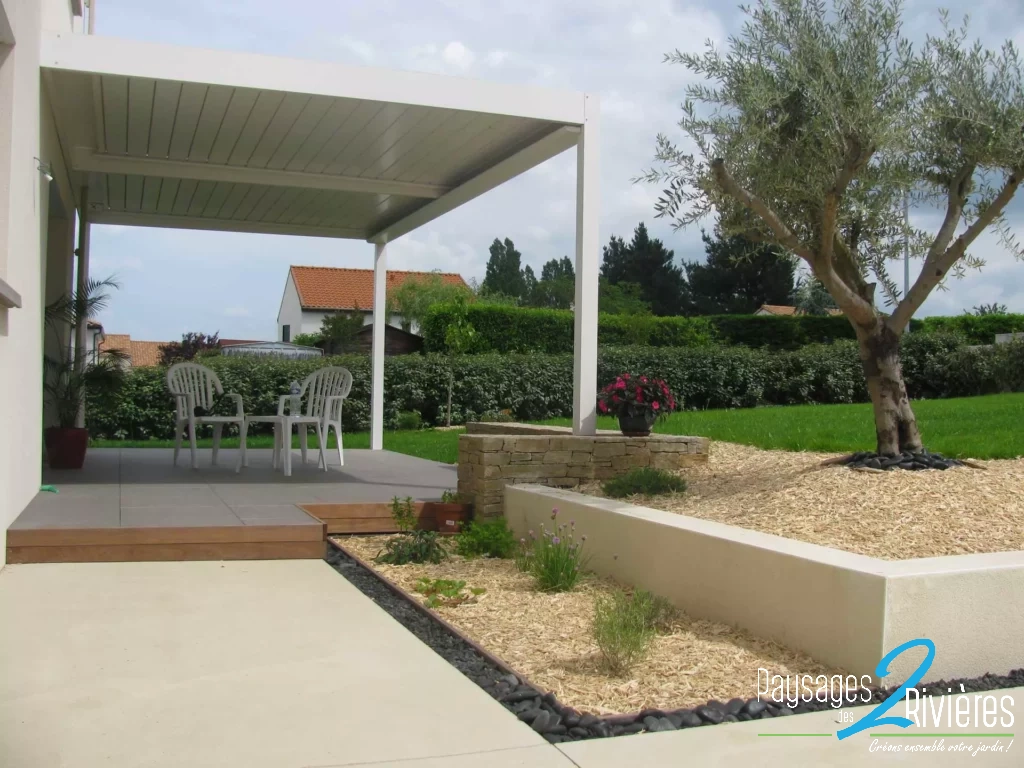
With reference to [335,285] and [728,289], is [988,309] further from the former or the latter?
[335,285]

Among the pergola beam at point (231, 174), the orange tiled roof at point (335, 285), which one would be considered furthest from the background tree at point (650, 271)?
the pergola beam at point (231, 174)

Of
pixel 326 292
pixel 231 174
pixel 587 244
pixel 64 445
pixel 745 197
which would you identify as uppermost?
pixel 326 292

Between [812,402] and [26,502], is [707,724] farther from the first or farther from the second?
[812,402]

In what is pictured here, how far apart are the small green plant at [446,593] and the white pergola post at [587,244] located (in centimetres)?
220

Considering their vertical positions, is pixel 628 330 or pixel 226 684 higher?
pixel 628 330

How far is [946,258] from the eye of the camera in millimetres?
5594

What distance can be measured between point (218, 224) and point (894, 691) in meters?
9.47

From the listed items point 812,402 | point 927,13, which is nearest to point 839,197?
point 927,13

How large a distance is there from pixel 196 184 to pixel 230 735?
727 centimetres

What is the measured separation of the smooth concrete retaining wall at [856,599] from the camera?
3232mm

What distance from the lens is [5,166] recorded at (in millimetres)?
4488

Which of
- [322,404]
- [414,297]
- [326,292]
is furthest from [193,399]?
[326,292]

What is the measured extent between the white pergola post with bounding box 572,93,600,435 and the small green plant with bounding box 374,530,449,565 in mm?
1634

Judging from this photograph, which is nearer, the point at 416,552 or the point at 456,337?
the point at 416,552
